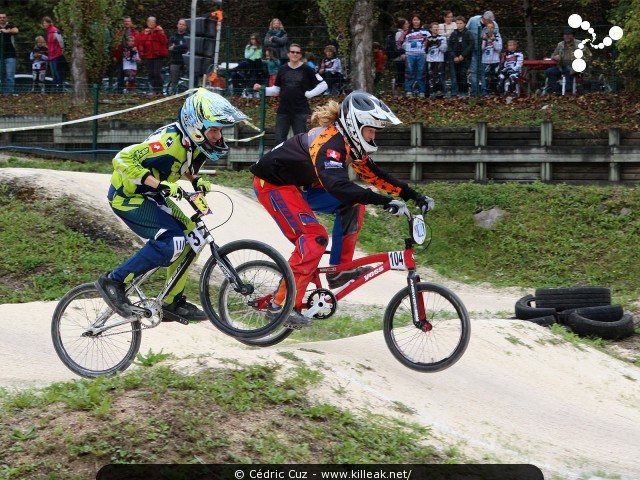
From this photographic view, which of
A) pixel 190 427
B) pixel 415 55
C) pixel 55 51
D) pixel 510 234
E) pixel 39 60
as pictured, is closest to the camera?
pixel 190 427

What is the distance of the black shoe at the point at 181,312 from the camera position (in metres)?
8.38

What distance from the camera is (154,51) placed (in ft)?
82.0

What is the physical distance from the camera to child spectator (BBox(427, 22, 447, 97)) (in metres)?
22.8

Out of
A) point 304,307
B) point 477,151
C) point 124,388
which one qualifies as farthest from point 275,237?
point 124,388

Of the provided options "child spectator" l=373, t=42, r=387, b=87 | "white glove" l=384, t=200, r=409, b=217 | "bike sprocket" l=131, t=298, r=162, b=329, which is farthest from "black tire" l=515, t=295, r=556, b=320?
"child spectator" l=373, t=42, r=387, b=87

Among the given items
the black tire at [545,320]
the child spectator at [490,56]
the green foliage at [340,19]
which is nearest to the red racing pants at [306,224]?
the black tire at [545,320]

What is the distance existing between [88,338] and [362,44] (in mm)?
16093

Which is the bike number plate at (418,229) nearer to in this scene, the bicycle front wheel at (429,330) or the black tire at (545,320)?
the bicycle front wheel at (429,330)

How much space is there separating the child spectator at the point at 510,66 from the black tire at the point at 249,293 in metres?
15.7

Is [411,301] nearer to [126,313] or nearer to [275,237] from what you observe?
[126,313]

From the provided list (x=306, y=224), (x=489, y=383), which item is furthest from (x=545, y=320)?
(x=306, y=224)

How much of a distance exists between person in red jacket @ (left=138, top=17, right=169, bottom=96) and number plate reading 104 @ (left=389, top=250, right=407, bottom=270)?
17284mm

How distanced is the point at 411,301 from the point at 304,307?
2.93 ft

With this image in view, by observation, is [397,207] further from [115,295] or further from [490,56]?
[490,56]
